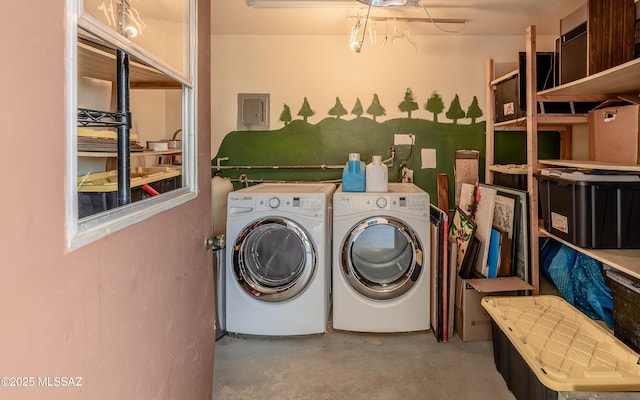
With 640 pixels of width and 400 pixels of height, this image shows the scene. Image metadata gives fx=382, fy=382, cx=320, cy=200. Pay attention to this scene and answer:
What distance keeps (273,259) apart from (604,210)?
1962 millimetres

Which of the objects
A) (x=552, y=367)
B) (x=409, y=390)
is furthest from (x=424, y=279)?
(x=552, y=367)

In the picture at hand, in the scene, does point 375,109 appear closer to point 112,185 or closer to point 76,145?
point 112,185

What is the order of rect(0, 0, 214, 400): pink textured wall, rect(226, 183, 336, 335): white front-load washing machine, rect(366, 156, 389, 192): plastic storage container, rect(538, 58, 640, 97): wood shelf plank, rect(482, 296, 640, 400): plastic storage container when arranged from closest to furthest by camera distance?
1. rect(0, 0, 214, 400): pink textured wall
2. rect(482, 296, 640, 400): plastic storage container
3. rect(538, 58, 640, 97): wood shelf plank
4. rect(226, 183, 336, 335): white front-load washing machine
5. rect(366, 156, 389, 192): plastic storage container

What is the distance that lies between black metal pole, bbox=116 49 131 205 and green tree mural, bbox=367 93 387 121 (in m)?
2.67

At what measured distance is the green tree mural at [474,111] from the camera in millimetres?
3539

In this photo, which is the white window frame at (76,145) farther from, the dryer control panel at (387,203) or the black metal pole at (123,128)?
the dryer control panel at (387,203)

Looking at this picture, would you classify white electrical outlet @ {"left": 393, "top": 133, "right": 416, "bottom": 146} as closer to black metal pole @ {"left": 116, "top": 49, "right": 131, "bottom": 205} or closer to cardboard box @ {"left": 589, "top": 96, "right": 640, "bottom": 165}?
cardboard box @ {"left": 589, "top": 96, "right": 640, "bottom": 165}

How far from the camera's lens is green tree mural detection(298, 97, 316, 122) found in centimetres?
357

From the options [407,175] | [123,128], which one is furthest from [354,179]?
[123,128]

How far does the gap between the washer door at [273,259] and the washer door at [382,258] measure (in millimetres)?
283

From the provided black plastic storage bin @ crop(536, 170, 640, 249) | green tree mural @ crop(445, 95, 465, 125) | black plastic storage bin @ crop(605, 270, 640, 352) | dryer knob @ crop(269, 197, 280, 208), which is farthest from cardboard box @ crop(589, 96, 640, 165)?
dryer knob @ crop(269, 197, 280, 208)

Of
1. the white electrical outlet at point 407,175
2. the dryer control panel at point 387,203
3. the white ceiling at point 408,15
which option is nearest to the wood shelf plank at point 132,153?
the dryer control panel at point 387,203

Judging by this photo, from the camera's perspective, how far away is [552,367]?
60.7 inches

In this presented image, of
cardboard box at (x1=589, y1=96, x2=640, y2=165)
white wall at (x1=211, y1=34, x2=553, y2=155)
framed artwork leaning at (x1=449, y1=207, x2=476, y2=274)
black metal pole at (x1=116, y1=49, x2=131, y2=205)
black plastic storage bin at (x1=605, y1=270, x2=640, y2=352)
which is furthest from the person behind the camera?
white wall at (x1=211, y1=34, x2=553, y2=155)
